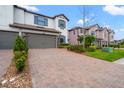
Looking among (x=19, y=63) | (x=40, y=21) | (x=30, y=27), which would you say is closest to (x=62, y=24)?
(x=40, y=21)

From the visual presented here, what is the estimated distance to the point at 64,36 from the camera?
1020 inches

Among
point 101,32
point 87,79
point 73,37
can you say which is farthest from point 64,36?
point 87,79

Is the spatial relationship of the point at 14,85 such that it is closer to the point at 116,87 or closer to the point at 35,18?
the point at 116,87

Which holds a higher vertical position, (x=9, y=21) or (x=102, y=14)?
(x=102, y=14)

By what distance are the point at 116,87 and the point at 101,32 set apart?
35.3 m

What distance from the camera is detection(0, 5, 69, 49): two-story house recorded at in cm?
1725

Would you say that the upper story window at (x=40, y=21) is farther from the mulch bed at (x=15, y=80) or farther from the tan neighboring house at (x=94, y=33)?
the mulch bed at (x=15, y=80)

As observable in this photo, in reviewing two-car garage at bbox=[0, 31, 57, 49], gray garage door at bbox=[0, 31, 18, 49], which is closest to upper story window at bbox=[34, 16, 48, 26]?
two-car garage at bbox=[0, 31, 57, 49]

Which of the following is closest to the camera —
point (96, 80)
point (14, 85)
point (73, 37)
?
point (14, 85)

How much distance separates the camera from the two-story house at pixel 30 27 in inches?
679

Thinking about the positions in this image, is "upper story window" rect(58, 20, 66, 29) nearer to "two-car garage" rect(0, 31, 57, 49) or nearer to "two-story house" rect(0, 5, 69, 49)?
"two-story house" rect(0, 5, 69, 49)

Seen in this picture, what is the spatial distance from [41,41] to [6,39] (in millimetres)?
5475

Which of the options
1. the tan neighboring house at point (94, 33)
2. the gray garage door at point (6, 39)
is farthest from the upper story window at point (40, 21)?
the tan neighboring house at point (94, 33)

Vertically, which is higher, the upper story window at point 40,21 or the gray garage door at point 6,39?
the upper story window at point 40,21
